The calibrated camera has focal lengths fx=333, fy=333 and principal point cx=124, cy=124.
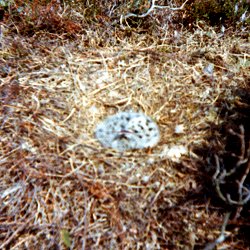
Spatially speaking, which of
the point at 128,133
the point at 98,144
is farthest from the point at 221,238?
the point at 98,144

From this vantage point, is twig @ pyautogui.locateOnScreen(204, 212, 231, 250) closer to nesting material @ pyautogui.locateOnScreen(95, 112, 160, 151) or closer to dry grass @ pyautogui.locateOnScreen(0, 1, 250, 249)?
dry grass @ pyautogui.locateOnScreen(0, 1, 250, 249)

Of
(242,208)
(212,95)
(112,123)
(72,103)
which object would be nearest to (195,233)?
(242,208)

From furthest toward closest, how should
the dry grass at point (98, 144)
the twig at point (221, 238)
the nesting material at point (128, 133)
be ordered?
the nesting material at point (128, 133)
the dry grass at point (98, 144)
the twig at point (221, 238)

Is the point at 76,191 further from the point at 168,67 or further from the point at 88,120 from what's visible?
the point at 168,67

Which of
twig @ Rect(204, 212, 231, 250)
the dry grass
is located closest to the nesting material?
the dry grass

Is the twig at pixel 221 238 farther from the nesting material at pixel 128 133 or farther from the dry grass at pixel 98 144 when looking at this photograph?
the nesting material at pixel 128 133

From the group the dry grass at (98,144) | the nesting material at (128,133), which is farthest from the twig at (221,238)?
the nesting material at (128,133)
